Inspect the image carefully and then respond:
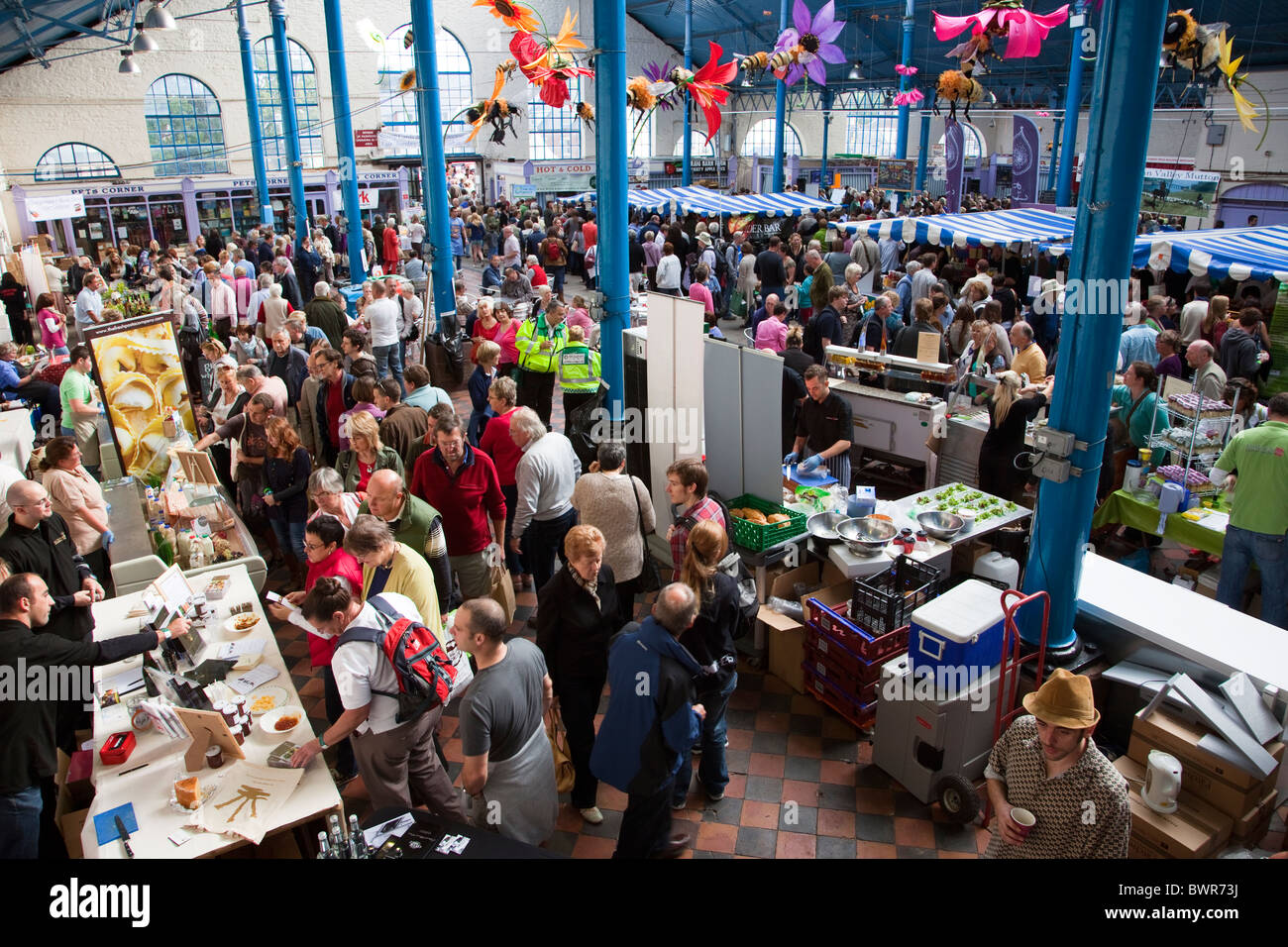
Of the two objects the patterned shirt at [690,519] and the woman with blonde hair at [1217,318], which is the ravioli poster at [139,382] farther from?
the woman with blonde hair at [1217,318]

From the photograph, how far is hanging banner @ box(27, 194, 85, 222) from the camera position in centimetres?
1483

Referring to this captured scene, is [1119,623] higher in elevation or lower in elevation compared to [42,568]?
lower

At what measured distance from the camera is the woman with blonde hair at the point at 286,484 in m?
5.15

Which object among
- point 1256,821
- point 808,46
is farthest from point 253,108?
point 1256,821

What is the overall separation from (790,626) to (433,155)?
639 centimetres

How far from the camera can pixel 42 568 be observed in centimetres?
403

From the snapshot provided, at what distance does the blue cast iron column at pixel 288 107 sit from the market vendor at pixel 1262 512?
44.2ft

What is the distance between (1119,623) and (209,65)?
28.1 meters

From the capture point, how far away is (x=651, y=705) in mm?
3029

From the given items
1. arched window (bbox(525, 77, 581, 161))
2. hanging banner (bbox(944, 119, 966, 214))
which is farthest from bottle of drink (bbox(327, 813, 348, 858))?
arched window (bbox(525, 77, 581, 161))

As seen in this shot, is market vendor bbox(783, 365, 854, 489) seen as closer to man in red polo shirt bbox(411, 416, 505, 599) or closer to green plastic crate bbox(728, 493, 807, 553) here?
green plastic crate bbox(728, 493, 807, 553)

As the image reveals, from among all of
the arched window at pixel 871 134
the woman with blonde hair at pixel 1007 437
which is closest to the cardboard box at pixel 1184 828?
the woman with blonde hair at pixel 1007 437
